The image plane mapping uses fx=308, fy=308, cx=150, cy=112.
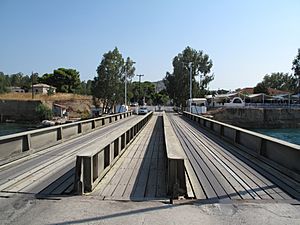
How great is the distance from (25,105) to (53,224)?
66.9 m

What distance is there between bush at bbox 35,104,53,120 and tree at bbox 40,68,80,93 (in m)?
35.1

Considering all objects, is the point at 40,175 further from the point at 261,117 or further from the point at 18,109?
the point at 18,109

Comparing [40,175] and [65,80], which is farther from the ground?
[65,80]

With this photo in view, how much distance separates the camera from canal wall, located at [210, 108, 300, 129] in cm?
6019

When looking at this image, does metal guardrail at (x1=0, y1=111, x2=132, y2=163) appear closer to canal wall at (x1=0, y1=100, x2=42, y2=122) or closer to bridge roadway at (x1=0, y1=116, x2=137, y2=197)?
bridge roadway at (x1=0, y1=116, x2=137, y2=197)

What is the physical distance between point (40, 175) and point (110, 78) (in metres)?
49.5

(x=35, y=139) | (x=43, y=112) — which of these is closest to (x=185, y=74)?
(x=43, y=112)

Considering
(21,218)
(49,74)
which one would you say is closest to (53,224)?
(21,218)

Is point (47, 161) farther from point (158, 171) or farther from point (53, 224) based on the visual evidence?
point (53, 224)

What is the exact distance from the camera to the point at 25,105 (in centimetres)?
6588

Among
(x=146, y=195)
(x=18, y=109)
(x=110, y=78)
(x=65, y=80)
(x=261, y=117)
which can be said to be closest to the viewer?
(x=146, y=195)

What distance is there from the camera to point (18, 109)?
2616 inches

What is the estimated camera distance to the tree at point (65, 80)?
9875 cm

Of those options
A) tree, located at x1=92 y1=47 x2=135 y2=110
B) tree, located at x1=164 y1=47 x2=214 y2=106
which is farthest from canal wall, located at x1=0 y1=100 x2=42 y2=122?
tree, located at x1=164 y1=47 x2=214 y2=106
